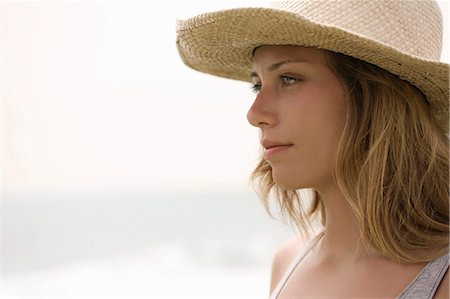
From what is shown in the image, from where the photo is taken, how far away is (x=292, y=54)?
138 cm

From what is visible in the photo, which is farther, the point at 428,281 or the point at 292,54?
the point at 292,54

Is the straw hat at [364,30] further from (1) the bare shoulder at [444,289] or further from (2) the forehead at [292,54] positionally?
(1) the bare shoulder at [444,289]

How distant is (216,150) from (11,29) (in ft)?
14.4

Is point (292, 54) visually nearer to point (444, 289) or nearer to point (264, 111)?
point (264, 111)

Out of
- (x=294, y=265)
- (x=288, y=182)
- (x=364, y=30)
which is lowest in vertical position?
(x=294, y=265)

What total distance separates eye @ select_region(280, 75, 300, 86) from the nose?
0.04m

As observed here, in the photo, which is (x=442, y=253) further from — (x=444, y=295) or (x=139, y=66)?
(x=139, y=66)

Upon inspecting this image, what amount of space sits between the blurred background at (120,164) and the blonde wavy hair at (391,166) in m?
4.66

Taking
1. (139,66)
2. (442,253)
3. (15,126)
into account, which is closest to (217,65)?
(442,253)

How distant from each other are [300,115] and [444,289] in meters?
0.46

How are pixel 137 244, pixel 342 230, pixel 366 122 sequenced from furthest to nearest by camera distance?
pixel 137 244, pixel 342 230, pixel 366 122

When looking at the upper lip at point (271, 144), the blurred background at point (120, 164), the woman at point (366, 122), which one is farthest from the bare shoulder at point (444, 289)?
the blurred background at point (120, 164)

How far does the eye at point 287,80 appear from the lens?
4.52 feet

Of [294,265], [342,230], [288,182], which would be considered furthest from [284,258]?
[288,182]
